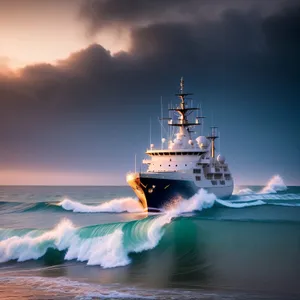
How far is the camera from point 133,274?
1681 cm

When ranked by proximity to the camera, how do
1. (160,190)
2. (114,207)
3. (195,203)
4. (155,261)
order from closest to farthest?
(155,261)
(160,190)
(195,203)
(114,207)

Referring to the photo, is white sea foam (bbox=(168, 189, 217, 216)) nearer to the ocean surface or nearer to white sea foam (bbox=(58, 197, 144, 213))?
white sea foam (bbox=(58, 197, 144, 213))

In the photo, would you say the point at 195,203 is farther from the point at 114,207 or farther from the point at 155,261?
the point at 155,261

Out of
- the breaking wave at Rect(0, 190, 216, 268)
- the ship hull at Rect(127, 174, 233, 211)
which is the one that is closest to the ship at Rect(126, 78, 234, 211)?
the ship hull at Rect(127, 174, 233, 211)

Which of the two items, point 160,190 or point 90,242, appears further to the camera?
point 160,190

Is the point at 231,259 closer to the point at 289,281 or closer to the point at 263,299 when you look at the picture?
the point at 289,281

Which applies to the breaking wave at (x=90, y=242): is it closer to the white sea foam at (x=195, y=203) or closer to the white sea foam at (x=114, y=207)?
the white sea foam at (x=195, y=203)

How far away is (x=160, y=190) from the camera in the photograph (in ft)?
126

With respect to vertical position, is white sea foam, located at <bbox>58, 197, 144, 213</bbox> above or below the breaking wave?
above

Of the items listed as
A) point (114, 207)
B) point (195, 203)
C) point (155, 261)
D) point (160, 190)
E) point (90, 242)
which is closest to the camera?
point (155, 261)

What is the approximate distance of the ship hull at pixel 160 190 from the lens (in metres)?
38.3

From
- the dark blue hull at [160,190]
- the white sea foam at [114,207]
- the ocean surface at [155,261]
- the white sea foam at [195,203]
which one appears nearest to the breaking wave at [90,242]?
the ocean surface at [155,261]

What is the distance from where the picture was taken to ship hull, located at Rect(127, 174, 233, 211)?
38.3 m

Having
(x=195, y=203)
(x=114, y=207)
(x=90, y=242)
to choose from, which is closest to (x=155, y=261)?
(x=90, y=242)
